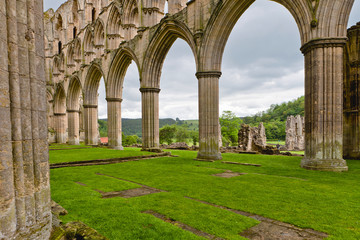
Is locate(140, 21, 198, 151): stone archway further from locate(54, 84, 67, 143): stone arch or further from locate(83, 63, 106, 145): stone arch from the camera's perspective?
locate(54, 84, 67, 143): stone arch

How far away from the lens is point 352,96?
386 inches

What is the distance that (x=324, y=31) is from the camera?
273 inches

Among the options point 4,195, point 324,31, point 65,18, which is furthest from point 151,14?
point 65,18

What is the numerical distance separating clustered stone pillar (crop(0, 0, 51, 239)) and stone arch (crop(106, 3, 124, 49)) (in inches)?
697

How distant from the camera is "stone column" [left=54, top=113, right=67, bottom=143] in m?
25.9

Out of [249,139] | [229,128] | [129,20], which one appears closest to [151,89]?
[129,20]

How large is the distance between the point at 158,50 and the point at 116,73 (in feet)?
18.4

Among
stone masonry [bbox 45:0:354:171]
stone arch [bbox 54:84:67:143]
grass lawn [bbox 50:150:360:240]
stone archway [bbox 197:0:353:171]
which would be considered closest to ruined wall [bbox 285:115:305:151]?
stone masonry [bbox 45:0:354:171]

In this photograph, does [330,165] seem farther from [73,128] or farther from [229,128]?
[229,128]

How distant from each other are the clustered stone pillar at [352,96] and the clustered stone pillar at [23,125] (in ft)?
39.2

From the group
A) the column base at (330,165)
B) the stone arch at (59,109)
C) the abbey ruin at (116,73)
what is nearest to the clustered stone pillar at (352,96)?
the abbey ruin at (116,73)

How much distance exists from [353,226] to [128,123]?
116583 mm

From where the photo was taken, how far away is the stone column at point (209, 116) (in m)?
10.1

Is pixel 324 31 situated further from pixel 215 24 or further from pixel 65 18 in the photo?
pixel 65 18
